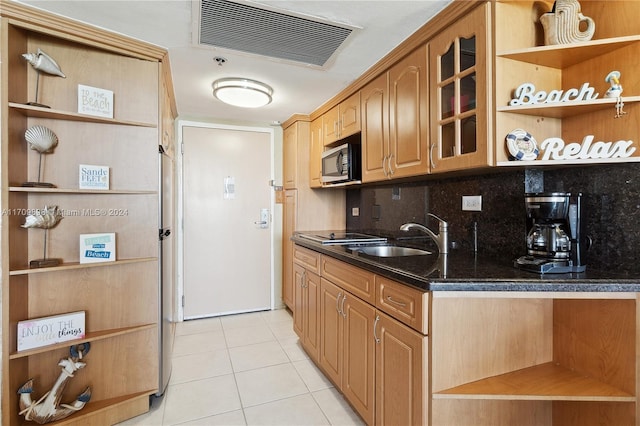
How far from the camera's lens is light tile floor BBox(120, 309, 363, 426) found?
1.76 m

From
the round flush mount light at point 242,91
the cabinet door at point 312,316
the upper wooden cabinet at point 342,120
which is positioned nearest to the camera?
the cabinet door at point 312,316

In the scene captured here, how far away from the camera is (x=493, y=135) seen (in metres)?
1.31

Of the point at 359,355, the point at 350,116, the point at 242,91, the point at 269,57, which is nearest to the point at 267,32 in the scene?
the point at 269,57

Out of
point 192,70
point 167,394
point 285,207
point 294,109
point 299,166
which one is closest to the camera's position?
point 167,394

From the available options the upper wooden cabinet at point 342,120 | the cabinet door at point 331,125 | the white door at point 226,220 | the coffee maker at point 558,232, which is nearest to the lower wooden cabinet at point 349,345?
the coffee maker at point 558,232

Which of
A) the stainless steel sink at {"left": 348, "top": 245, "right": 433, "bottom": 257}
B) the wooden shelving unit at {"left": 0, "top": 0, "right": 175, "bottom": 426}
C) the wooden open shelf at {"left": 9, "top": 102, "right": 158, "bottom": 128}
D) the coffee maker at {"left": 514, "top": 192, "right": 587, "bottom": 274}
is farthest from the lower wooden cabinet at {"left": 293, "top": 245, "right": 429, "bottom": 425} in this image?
the wooden open shelf at {"left": 9, "top": 102, "right": 158, "bottom": 128}

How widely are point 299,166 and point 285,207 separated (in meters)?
0.55

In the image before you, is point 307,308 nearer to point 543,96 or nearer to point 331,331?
point 331,331

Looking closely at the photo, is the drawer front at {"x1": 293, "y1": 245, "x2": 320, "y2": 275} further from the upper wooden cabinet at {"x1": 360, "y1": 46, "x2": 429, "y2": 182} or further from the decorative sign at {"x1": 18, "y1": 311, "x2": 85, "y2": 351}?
the decorative sign at {"x1": 18, "y1": 311, "x2": 85, "y2": 351}

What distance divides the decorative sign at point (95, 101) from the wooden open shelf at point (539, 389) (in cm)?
211

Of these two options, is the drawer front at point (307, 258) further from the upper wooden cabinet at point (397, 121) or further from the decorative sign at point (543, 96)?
the decorative sign at point (543, 96)

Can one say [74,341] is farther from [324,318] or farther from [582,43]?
[582,43]

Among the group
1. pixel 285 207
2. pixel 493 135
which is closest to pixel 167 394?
pixel 285 207

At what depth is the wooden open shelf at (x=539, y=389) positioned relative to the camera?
1123 mm
